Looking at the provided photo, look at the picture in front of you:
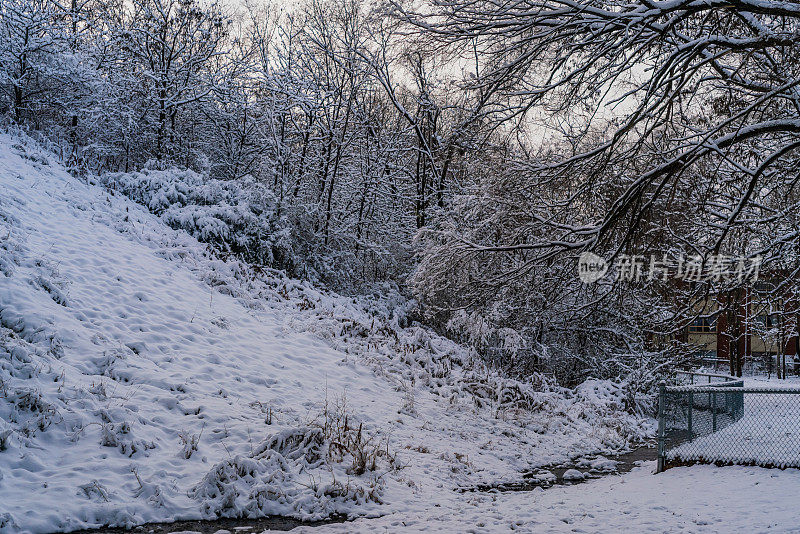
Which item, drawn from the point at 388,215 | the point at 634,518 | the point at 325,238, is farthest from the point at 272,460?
the point at 388,215

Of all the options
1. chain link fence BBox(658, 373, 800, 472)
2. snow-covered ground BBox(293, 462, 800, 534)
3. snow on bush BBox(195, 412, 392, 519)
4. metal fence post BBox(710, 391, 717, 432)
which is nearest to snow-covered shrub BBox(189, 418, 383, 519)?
snow on bush BBox(195, 412, 392, 519)

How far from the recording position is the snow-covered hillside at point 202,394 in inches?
214

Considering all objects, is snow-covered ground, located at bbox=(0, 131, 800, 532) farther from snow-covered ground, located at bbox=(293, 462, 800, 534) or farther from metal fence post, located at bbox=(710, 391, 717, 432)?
metal fence post, located at bbox=(710, 391, 717, 432)

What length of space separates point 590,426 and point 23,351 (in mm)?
11295

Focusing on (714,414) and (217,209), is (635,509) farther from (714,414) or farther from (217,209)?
(217,209)

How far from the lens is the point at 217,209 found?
49.1 ft

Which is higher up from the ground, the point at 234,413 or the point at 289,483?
the point at 234,413

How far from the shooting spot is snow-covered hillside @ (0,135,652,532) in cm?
545

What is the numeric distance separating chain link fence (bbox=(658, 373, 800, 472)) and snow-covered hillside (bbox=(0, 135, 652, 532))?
81.5 inches

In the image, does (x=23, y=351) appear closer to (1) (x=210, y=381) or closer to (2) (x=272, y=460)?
(1) (x=210, y=381)

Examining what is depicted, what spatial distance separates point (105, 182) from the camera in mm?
15117

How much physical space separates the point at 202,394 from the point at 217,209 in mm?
8473

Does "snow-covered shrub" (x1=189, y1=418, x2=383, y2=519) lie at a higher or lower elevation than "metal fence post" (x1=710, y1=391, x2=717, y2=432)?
lower

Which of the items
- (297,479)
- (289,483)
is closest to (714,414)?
(297,479)
